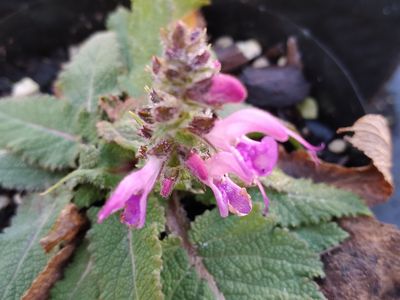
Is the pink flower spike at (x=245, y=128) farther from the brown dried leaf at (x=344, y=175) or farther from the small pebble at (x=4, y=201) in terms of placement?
the small pebble at (x=4, y=201)

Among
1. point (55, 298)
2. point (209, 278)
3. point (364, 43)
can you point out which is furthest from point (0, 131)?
point (364, 43)

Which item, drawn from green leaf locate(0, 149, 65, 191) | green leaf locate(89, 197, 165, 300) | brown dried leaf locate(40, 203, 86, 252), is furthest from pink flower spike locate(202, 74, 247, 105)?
green leaf locate(0, 149, 65, 191)

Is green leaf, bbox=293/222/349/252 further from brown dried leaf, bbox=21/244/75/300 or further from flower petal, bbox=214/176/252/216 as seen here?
brown dried leaf, bbox=21/244/75/300

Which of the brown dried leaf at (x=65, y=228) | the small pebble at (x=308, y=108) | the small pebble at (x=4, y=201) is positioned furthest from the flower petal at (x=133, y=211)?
the small pebble at (x=308, y=108)

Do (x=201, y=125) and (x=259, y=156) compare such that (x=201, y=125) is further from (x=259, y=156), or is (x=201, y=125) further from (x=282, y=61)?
(x=282, y=61)

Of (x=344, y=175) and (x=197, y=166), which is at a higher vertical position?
(x=344, y=175)

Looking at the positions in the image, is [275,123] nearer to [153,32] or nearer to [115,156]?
[115,156]

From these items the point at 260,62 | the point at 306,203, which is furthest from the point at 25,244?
the point at 260,62

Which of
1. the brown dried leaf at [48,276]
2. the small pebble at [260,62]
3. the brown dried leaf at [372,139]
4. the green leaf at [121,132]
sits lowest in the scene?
the brown dried leaf at [48,276]
